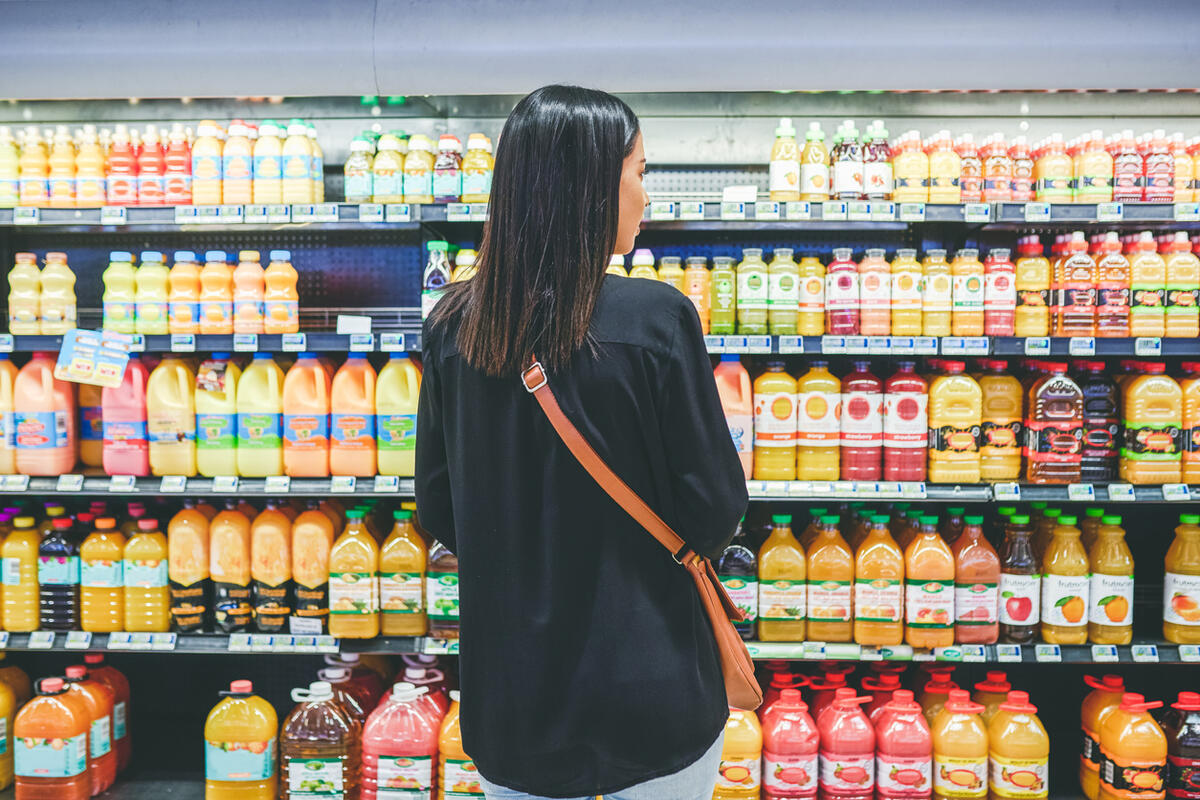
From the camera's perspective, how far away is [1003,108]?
359 cm

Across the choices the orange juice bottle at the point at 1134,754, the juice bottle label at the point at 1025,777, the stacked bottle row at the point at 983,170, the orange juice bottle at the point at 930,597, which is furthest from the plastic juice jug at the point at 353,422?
the orange juice bottle at the point at 1134,754

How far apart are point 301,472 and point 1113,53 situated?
3.29 metres

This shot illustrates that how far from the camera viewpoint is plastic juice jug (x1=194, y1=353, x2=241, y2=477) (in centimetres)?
314

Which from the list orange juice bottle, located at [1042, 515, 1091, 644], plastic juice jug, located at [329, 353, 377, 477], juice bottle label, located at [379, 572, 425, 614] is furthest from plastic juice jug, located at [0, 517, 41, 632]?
orange juice bottle, located at [1042, 515, 1091, 644]

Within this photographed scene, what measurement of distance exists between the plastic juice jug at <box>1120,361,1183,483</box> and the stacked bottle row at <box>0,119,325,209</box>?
10.1 ft

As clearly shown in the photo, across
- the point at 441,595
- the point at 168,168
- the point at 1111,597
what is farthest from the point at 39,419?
the point at 1111,597

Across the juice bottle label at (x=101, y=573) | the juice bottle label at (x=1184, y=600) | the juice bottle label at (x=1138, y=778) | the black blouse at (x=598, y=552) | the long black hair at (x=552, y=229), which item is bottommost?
the juice bottle label at (x=1138, y=778)

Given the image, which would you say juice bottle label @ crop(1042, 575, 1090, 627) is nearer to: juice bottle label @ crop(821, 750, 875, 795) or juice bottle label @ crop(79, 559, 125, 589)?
juice bottle label @ crop(821, 750, 875, 795)

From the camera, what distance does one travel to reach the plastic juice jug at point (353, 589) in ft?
10.1

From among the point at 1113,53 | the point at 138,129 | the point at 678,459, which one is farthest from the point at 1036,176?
the point at 138,129

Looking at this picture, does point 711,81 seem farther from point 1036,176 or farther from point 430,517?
point 430,517

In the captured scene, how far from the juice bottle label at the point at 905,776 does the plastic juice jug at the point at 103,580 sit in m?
2.80

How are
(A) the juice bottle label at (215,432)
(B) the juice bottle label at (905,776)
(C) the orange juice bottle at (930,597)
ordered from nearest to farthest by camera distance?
(B) the juice bottle label at (905,776), (C) the orange juice bottle at (930,597), (A) the juice bottle label at (215,432)

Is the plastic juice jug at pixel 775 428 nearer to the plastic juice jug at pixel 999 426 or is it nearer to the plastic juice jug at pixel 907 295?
the plastic juice jug at pixel 907 295
